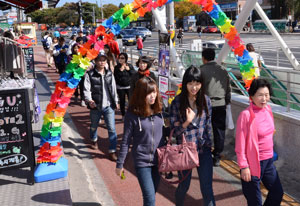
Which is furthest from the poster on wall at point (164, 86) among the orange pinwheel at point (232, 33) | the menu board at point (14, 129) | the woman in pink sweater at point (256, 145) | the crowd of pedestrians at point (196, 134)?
the woman in pink sweater at point (256, 145)

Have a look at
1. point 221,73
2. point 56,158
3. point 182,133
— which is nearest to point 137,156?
point 182,133

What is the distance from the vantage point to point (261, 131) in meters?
3.40

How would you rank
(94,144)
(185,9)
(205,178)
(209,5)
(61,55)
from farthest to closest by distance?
1. (185,9)
2. (61,55)
3. (94,144)
4. (209,5)
5. (205,178)

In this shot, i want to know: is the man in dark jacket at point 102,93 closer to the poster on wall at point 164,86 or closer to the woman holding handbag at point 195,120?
the poster on wall at point 164,86

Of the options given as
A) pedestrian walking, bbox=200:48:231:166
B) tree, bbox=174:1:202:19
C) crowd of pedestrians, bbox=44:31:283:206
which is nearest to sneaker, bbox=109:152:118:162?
pedestrian walking, bbox=200:48:231:166

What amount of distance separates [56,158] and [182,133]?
2.39 metres

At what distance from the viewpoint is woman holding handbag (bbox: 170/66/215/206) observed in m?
3.59

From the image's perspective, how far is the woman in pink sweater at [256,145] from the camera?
3.35 m

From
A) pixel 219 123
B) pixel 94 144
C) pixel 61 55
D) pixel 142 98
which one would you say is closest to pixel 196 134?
pixel 142 98

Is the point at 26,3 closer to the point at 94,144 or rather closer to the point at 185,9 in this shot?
the point at 94,144

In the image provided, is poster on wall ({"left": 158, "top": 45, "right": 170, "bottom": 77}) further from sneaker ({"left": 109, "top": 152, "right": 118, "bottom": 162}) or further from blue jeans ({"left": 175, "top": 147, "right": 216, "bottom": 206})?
blue jeans ({"left": 175, "top": 147, "right": 216, "bottom": 206})

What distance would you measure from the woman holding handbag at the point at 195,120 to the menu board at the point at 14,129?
7.52 feet

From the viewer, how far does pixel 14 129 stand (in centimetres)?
483

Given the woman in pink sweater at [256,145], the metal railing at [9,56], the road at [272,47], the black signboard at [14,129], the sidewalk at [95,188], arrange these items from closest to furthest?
the woman in pink sweater at [256,145], the sidewalk at [95,188], the black signboard at [14,129], the metal railing at [9,56], the road at [272,47]
